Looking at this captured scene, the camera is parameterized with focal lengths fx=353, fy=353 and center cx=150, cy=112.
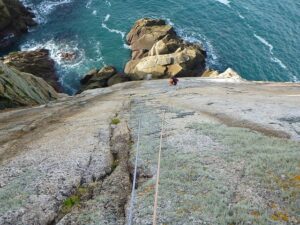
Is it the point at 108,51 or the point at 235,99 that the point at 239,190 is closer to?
the point at 235,99

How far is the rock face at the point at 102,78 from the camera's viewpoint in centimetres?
6506

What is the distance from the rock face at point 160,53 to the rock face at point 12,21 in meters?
23.9

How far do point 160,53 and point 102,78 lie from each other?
12976 millimetres

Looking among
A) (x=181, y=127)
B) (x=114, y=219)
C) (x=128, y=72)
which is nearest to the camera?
(x=114, y=219)

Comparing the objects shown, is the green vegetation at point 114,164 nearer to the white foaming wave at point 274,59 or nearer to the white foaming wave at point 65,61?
the white foaming wave at point 65,61

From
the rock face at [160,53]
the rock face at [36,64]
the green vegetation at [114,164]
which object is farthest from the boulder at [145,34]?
the green vegetation at [114,164]

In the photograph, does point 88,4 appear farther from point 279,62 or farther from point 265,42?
point 279,62

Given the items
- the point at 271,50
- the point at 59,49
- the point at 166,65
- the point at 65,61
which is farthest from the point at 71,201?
the point at 271,50

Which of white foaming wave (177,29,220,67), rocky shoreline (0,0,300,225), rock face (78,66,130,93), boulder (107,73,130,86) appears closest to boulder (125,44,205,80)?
boulder (107,73,130,86)

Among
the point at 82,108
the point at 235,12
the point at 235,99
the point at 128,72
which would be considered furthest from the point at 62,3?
the point at 235,99

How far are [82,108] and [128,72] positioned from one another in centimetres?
3816

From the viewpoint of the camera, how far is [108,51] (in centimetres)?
7625

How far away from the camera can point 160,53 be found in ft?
231

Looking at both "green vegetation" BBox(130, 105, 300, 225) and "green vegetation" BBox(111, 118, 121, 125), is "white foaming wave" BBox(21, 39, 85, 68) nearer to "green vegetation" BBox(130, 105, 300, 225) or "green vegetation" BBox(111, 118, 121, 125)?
"green vegetation" BBox(111, 118, 121, 125)
